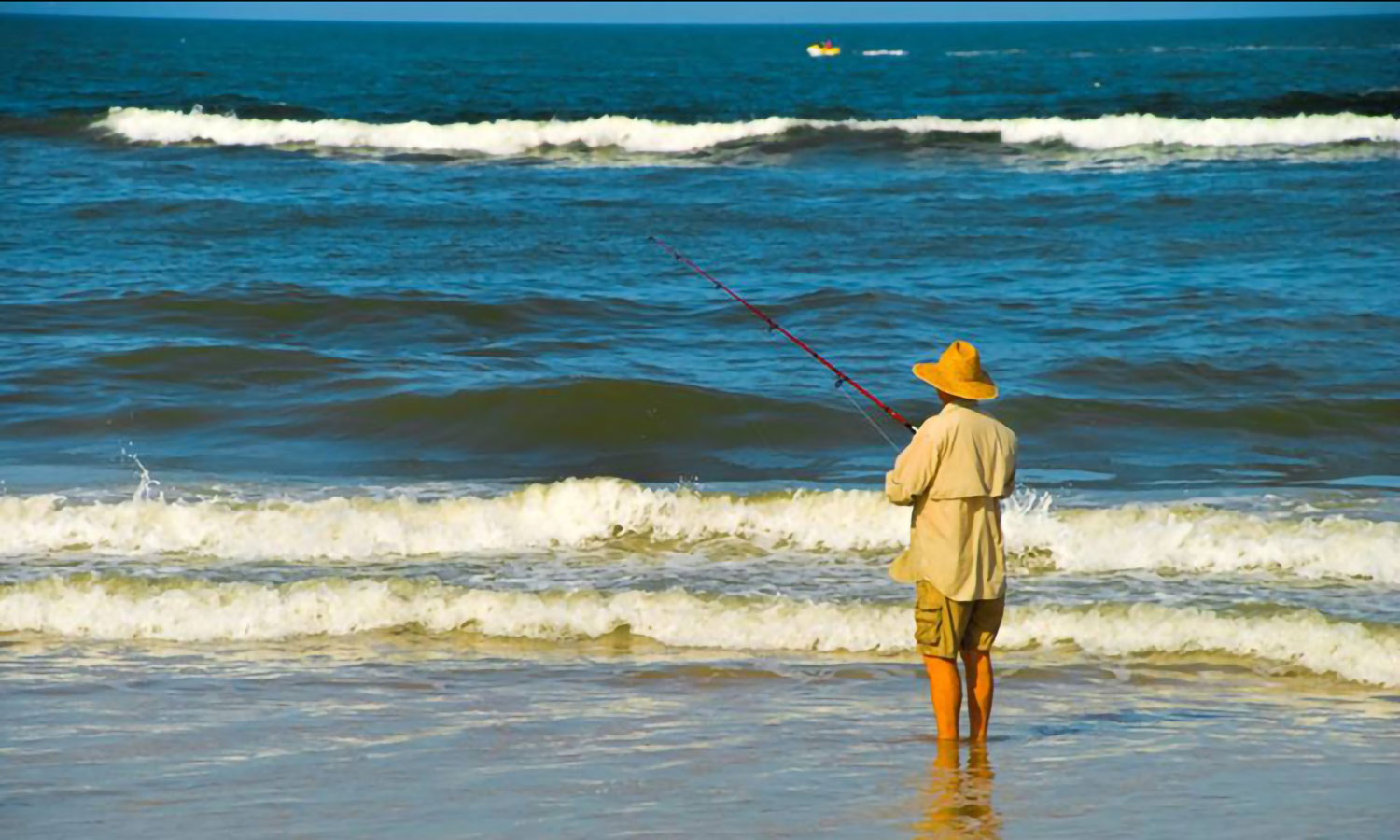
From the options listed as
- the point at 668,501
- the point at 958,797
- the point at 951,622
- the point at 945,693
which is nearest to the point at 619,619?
the point at 668,501

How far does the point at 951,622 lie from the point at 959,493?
41cm

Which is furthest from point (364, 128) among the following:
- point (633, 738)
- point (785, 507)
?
point (633, 738)

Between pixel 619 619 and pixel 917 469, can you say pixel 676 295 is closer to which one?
pixel 619 619

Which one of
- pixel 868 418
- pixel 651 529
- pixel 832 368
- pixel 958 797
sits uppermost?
pixel 832 368

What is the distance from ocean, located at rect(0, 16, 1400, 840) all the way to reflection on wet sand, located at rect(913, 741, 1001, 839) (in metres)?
0.03

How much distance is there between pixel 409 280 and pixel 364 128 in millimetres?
14608

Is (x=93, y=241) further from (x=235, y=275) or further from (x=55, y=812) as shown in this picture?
(x=55, y=812)

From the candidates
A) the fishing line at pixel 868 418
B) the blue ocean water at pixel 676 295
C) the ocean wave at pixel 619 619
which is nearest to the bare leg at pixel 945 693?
the ocean wave at pixel 619 619

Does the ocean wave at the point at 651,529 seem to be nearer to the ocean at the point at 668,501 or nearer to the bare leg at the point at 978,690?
the ocean at the point at 668,501

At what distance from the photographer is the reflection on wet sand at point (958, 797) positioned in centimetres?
492

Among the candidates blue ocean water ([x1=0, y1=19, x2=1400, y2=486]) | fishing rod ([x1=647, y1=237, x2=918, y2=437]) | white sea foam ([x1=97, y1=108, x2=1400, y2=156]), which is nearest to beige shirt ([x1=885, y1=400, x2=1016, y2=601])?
fishing rod ([x1=647, y1=237, x2=918, y2=437])

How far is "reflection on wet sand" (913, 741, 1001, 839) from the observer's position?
492 centimetres

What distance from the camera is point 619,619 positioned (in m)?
7.42

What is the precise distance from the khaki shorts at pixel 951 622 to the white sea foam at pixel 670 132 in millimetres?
22651
